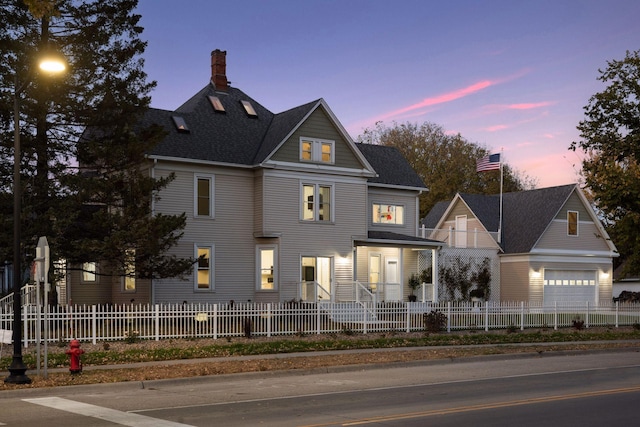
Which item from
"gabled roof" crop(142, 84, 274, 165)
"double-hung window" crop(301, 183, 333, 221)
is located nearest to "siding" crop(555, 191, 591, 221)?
"double-hung window" crop(301, 183, 333, 221)

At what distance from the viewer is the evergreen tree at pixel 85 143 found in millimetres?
26469

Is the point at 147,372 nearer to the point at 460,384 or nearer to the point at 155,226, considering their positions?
the point at 460,384

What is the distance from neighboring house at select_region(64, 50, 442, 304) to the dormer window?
58 mm

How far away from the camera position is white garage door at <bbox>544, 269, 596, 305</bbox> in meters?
45.0

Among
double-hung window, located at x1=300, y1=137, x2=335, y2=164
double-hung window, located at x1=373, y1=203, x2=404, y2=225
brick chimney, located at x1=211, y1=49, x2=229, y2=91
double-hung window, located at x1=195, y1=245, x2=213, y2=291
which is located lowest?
double-hung window, located at x1=195, y1=245, x2=213, y2=291

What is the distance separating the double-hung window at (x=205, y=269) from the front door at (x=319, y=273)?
13.4ft

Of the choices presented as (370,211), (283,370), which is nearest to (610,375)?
(283,370)

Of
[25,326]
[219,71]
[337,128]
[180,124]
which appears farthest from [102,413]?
[219,71]

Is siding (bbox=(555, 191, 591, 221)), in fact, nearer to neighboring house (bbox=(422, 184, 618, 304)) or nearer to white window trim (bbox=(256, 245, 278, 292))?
neighboring house (bbox=(422, 184, 618, 304))

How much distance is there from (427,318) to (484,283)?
15.7 metres

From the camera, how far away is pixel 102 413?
12.7 m

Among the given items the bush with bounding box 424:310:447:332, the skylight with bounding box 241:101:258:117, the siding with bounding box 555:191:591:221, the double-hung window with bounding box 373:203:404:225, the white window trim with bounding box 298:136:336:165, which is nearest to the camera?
the bush with bounding box 424:310:447:332

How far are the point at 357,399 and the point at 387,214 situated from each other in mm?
25623

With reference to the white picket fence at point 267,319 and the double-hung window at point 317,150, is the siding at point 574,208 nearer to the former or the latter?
the white picket fence at point 267,319
